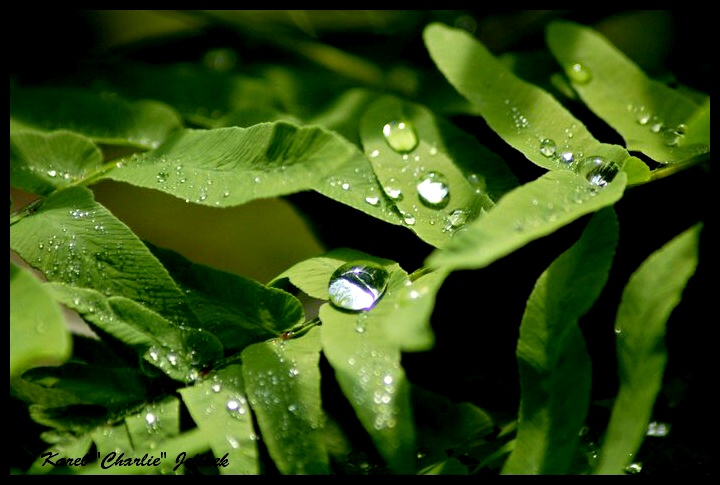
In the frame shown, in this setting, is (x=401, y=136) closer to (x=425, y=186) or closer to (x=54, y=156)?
(x=425, y=186)

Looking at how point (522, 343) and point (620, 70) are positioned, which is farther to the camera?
point (620, 70)

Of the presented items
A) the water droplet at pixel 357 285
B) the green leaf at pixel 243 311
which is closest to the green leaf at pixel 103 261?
the green leaf at pixel 243 311

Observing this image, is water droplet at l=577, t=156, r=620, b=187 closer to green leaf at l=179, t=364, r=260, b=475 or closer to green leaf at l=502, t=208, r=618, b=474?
green leaf at l=502, t=208, r=618, b=474

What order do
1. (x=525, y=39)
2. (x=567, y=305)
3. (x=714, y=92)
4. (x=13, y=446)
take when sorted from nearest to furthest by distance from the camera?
(x=567, y=305), (x=13, y=446), (x=714, y=92), (x=525, y=39)

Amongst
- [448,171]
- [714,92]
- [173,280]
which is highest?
[714,92]

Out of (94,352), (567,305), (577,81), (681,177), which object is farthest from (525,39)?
(94,352)

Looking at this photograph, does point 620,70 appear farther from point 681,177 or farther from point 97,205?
point 97,205

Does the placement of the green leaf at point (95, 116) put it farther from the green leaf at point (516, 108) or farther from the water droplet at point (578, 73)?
the water droplet at point (578, 73)

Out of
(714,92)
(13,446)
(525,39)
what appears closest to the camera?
(13,446)
